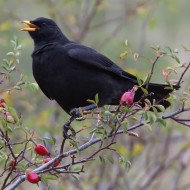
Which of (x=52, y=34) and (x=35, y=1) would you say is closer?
(x=52, y=34)

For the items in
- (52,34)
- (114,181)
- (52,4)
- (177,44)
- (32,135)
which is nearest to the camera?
(32,135)

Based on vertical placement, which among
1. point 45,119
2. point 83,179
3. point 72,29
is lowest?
point 83,179

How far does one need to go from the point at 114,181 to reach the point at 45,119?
105cm

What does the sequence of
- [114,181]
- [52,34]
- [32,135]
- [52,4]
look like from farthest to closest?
[52,4]
[114,181]
[52,34]
[32,135]

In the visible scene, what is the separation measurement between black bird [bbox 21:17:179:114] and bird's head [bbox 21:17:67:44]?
0.13 m

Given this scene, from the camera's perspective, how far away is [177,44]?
1158cm

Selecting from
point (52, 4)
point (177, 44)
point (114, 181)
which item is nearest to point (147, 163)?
point (114, 181)

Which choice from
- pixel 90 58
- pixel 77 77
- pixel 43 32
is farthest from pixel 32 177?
pixel 43 32

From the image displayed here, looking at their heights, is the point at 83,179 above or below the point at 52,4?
below

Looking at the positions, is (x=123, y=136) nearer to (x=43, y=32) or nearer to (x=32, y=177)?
(x=43, y=32)

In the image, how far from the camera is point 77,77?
5016 mm

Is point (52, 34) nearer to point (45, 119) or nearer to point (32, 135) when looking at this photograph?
point (45, 119)

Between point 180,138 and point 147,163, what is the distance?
747 millimetres

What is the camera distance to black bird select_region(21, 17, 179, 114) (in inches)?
195
